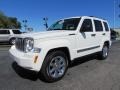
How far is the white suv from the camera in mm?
5297

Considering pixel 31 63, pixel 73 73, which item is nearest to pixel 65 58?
pixel 73 73

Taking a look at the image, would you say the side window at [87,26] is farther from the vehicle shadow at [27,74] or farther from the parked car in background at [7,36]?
the parked car in background at [7,36]

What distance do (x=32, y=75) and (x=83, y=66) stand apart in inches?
91.2

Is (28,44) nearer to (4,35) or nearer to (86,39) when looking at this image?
(86,39)

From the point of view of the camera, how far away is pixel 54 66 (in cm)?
583

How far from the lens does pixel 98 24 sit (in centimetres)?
842

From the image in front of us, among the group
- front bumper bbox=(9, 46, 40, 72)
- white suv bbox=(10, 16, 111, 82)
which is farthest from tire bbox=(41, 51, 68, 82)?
front bumper bbox=(9, 46, 40, 72)

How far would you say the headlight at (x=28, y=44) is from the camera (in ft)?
17.7

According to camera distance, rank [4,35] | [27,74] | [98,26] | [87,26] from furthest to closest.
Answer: [4,35] < [98,26] < [87,26] < [27,74]

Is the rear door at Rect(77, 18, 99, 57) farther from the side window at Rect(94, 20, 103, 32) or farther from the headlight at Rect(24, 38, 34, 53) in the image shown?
the headlight at Rect(24, 38, 34, 53)

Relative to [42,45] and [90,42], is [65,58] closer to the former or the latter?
[42,45]

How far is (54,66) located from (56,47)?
60cm

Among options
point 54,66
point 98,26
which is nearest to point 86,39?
point 98,26

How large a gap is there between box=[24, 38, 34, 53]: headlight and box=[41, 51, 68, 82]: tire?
0.54 m
